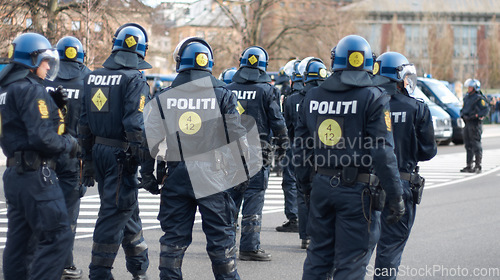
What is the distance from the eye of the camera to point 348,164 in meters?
5.05

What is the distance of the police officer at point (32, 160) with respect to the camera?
4922mm

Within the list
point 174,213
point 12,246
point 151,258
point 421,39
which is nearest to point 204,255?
point 151,258

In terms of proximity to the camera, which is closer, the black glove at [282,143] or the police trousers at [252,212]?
the police trousers at [252,212]

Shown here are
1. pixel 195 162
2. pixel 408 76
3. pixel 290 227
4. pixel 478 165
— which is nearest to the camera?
pixel 195 162

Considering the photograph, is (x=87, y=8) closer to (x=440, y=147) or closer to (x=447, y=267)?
(x=440, y=147)

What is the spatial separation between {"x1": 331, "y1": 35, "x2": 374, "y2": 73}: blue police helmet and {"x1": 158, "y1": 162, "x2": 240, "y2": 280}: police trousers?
1.43 metres

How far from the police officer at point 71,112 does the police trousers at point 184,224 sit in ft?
4.03

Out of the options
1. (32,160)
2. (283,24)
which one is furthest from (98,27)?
(32,160)

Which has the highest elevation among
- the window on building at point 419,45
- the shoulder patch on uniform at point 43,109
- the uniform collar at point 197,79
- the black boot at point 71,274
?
the window on building at point 419,45

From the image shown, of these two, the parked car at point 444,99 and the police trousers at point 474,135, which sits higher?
the parked car at point 444,99

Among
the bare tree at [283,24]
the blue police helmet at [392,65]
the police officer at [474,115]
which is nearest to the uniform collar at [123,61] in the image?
the blue police helmet at [392,65]

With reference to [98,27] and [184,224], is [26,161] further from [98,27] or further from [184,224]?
[98,27]

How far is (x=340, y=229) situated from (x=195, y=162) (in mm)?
1288

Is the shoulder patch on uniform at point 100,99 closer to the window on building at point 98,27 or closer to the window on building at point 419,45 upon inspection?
the window on building at point 98,27
